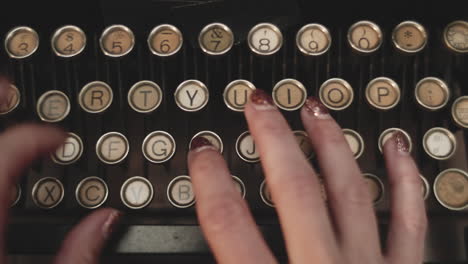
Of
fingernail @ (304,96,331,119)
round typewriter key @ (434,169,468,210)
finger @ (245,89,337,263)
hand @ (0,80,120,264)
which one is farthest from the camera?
round typewriter key @ (434,169,468,210)

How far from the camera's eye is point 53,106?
126 centimetres

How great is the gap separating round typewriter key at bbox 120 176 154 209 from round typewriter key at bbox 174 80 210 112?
0.24 metres

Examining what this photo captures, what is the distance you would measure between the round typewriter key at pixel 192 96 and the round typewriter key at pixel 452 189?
694mm

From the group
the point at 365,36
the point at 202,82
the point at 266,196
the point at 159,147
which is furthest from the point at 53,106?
the point at 365,36

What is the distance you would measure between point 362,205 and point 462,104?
612 mm

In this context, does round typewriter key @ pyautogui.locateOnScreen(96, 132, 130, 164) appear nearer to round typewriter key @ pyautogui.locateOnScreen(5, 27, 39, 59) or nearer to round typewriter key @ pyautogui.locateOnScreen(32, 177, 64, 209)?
round typewriter key @ pyautogui.locateOnScreen(32, 177, 64, 209)

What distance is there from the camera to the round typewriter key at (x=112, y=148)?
123cm

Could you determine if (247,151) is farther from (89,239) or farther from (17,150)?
(17,150)

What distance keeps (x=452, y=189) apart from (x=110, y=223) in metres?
0.92

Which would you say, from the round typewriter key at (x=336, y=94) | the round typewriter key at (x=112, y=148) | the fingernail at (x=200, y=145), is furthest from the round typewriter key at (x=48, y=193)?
the round typewriter key at (x=336, y=94)

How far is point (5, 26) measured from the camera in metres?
1.34

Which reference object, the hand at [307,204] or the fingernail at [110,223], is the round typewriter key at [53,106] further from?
the hand at [307,204]

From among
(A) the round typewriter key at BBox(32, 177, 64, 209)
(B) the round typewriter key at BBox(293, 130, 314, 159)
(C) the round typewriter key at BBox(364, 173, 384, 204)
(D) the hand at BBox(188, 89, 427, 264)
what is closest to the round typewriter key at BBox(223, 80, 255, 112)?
(B) the round typewriter key at BBox(293, 130, 314, 159)

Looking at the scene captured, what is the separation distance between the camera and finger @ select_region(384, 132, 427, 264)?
3.02ft
